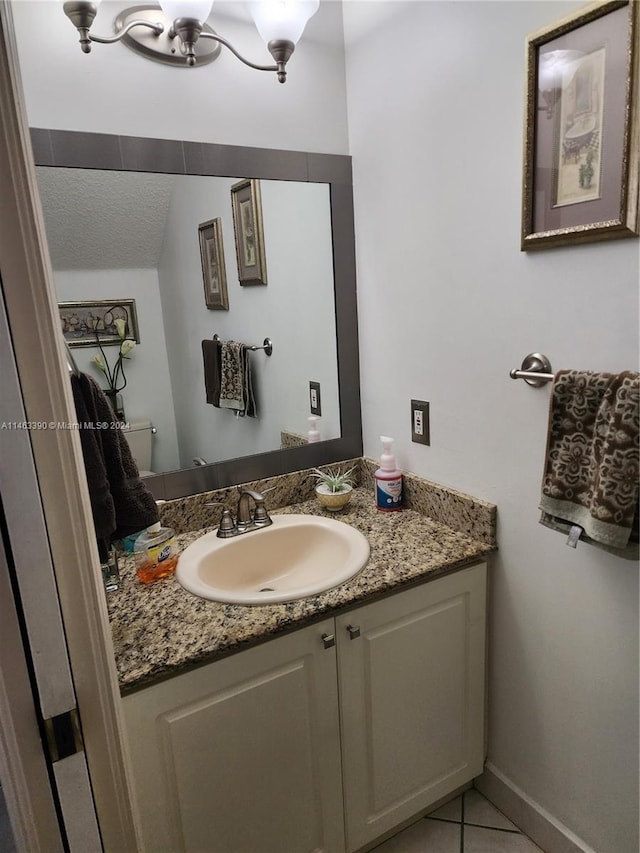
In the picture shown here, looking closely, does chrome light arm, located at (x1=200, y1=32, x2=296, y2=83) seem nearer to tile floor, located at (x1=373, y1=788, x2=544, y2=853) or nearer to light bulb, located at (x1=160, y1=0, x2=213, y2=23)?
light bulb, located at (x1=160, y1=0, x2=213, y2=23)

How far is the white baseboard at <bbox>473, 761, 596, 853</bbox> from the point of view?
1.33m

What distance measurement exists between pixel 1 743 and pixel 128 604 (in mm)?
503

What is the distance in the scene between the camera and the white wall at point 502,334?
1.10 meters

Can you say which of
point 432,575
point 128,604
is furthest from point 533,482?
point 128,604

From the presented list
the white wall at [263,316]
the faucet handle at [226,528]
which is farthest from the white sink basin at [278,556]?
the white wall at [263,316]

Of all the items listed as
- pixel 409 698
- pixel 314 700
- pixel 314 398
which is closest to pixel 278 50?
pixel 314 398

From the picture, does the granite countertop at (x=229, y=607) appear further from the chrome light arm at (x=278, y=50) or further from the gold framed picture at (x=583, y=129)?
the chrome light arm at (x=278, y=50)

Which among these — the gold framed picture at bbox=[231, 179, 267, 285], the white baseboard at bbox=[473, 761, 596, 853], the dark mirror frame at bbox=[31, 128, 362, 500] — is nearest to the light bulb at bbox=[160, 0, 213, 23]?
the dark mirror frame at bbox=[31, 128, 362, 500]

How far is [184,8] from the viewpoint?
1165 mm

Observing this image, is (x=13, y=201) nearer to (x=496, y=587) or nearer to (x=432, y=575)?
(x=432, y=575)

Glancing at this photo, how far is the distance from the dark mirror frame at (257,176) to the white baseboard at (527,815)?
102 cm

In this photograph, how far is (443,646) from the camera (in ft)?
4.49

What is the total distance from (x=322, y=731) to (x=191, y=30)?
160cm

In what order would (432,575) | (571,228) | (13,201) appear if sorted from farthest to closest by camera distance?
(432,575) < (571,228) < (13,201)
